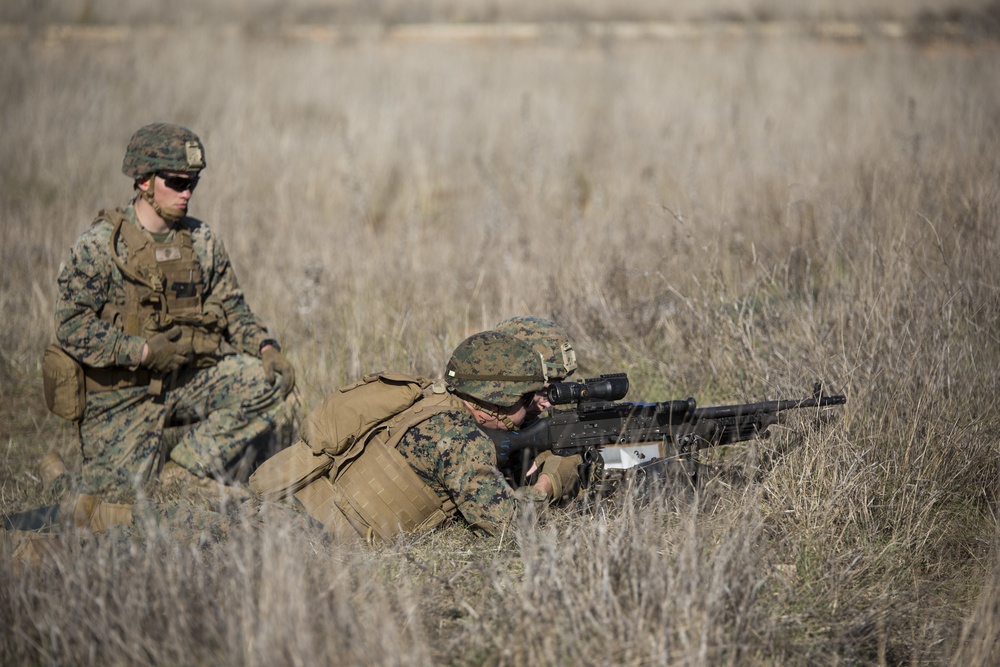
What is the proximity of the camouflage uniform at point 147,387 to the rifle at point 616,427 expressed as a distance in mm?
1593

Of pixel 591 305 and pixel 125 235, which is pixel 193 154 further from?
pixel 591 305

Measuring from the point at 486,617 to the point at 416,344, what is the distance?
2.84m

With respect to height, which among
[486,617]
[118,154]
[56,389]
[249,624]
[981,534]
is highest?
[118,154]

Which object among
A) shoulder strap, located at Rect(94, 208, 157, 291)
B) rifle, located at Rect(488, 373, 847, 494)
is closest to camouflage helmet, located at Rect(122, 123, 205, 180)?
shoulder strap, located at Rect(94, 208, 157, 291)

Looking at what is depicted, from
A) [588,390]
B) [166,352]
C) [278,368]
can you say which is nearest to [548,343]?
[588,390]

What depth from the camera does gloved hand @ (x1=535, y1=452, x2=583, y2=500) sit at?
12.7 feet

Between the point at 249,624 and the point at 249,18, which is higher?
the point at 249,18

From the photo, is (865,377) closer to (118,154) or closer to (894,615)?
(894,615)

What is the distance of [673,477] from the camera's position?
3920 mm

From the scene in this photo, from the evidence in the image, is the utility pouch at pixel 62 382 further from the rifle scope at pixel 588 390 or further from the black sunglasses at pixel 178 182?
the rifle scope at pixel 588 390

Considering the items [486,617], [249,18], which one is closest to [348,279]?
[486,617]

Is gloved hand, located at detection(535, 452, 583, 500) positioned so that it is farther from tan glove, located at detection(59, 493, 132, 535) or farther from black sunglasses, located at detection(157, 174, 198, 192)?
black sunglasses, located at detection(157, 174, 198, 192)

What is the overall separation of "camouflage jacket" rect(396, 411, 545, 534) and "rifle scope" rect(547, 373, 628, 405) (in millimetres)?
336

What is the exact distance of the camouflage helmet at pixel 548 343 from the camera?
149 inches
